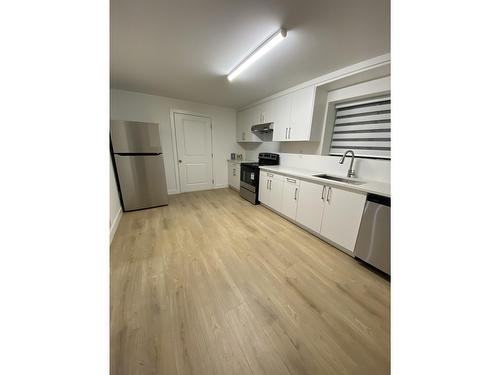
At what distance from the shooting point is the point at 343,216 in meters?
1.95

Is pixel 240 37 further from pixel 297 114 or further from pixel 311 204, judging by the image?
pixel 311 204

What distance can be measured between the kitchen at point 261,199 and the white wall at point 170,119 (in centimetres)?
6

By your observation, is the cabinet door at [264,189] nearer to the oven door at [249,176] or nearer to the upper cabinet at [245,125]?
the oven door at [249,176]

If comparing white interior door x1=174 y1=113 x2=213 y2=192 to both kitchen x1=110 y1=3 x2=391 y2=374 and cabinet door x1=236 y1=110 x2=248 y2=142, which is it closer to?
kitchen x1=110 y1=3 x2=391 y2=374

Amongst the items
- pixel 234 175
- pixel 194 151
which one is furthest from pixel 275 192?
pixel 194 151

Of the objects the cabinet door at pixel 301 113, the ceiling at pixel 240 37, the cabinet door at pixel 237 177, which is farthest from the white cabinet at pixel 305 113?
the cabinet door at pixel 237 177

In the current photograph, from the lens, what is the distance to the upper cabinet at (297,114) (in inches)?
101

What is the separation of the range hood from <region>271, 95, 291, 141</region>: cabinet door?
12cm

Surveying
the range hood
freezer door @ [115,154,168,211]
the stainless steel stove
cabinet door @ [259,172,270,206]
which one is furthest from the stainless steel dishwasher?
freezer door @ [115,154,168,211]

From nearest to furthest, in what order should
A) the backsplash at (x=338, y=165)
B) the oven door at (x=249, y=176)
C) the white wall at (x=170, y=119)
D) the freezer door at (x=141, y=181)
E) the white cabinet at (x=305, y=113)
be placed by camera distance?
the backsplash at (x=338, y=165), the white cabinet at (x=305, y=113), the freezer door at (x=141, y=181), the white wall at (x=170, y=119), the oven door at (x=249, y=176)

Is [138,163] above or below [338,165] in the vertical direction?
above

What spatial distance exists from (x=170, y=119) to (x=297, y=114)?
286 cm
